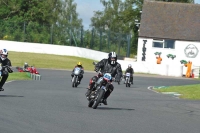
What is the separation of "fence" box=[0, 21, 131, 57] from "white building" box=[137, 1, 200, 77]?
275 cm

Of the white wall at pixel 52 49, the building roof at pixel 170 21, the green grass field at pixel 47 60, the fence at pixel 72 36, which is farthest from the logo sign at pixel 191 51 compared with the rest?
the green grass field at pixel 47 60

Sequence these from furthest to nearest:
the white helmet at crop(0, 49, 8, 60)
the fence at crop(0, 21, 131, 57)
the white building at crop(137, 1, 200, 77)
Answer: the white building at crop(137, 1, 200, 77) < the fence at crop(0, 21, 131, 57) < the white helmet at crop(0, 49, 8, 60)

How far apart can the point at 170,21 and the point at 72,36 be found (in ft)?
35.3

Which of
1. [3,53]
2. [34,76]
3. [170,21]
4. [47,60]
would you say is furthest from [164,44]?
[3,53]

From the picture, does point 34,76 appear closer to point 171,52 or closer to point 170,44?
point 171,52

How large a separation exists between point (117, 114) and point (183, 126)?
246cm

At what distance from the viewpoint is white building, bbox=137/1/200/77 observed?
6806 cm

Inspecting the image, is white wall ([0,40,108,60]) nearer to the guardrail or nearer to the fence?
the fence

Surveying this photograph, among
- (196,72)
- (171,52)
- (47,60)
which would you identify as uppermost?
(171,52)

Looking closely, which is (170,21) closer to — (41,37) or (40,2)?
(41,37)

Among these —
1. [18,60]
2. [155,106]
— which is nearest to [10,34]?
[18,60]

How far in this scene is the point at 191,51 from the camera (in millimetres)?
68188

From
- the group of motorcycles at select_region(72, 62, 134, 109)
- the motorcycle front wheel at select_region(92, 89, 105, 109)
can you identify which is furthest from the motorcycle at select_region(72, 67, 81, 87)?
the motorcycle front wheel at select_region(92, 89, 105, 109)

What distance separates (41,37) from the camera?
65.1 meters
